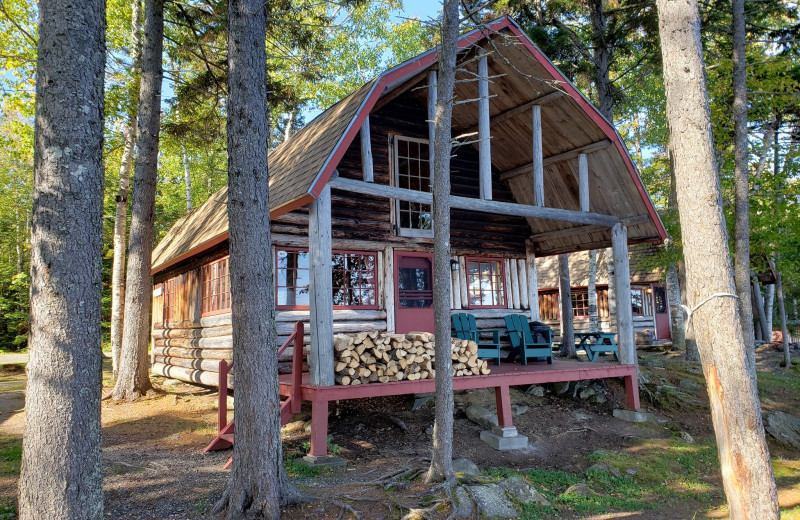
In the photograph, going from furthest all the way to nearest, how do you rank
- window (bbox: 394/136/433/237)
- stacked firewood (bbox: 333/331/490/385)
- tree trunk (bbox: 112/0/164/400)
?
1. tree trunk (bbox: 112/0/164/400)
2. window (bbox: 394/136/433/237)
3. stacked firewood (bbox: 333/331/490/385)

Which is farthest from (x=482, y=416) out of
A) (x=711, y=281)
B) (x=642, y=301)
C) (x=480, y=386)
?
(x=642, y=301)

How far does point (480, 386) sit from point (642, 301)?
18.4 m

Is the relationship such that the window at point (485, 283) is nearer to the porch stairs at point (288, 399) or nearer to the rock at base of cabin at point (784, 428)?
the porch stairs at point (288, 399)

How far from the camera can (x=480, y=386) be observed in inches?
355

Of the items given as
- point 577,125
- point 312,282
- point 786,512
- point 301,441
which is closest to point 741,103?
point 577,125

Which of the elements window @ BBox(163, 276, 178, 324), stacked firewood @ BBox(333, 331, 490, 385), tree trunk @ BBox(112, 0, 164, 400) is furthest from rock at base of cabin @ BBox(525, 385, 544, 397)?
window @ BBox(163, 276, 178, 324)

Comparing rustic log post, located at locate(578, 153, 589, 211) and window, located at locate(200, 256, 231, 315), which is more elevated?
rustic log post, located at locate(578, 153, 589, 211)

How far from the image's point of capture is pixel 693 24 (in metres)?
5.27

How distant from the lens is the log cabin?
8.22 m

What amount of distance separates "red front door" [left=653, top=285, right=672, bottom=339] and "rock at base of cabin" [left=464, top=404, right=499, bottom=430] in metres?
17.9

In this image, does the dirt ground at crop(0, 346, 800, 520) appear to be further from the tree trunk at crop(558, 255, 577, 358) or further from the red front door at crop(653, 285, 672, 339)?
the red front door at crop(653, 285, 672, 339)

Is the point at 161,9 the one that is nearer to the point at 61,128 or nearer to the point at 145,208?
the point at 145,208

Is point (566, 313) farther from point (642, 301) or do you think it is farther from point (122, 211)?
point (122, 211)

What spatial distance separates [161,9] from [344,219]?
6.41 metres
